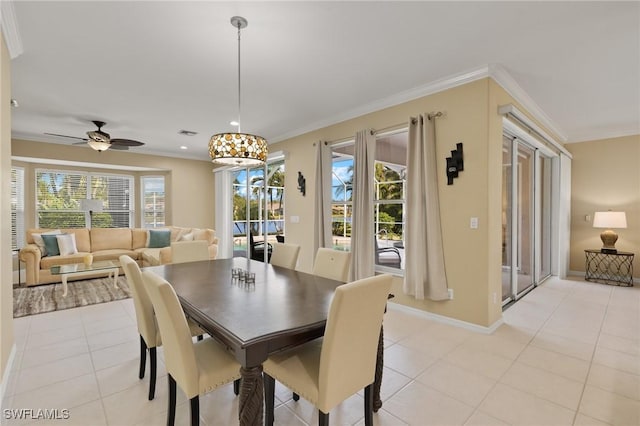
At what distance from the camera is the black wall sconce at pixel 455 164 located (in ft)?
10.2

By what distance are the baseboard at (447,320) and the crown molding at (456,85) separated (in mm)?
2526

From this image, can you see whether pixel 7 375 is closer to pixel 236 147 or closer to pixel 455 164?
pixel 236 147

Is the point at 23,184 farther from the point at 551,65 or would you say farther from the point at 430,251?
the point at 551,65

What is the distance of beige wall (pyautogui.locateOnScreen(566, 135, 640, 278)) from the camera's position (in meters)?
5.02

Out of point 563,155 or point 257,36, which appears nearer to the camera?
point 257,36

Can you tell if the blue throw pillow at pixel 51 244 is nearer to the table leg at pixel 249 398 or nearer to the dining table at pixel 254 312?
the dining table at pixel 254 312

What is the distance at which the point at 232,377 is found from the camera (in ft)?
5.34

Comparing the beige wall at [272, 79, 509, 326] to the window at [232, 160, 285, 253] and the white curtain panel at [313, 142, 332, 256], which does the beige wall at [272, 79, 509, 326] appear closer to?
the white curtain panel at [313, 142, 332, 256]

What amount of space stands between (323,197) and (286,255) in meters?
1.64

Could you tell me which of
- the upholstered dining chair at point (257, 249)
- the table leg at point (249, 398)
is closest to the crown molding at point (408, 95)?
the upholstered dining chair at point (257, 249)

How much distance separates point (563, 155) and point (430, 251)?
12.7ft

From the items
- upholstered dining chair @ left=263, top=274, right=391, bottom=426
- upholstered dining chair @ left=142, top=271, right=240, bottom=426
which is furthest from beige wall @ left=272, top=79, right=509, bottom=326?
upholstered dining chair @ left=142, top=271, right=240, bottom=426

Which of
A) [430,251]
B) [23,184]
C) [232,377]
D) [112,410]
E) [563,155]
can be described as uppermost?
[563,155]

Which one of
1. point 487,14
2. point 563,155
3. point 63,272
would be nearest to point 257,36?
point 487,14
